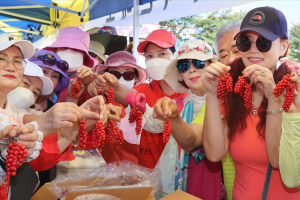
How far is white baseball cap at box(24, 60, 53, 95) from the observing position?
2.09m

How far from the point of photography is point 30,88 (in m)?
2.21

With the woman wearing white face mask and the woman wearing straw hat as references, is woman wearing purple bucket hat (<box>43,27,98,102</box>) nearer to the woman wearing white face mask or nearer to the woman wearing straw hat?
the woman wearing white face mask

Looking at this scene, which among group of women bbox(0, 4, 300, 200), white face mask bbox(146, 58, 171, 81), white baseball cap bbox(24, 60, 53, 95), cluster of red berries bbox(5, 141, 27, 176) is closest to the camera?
cluster of red berries bbox(5, 141, 27, 176)

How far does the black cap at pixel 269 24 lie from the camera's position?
135 centimetres

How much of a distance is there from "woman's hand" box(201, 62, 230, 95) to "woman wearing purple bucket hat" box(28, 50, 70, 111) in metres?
1.59

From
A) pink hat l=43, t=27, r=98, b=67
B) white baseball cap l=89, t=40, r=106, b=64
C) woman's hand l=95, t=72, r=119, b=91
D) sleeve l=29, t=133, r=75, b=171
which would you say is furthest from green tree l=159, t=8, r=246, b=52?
sleeve l=29, t=133, r=75, b=171

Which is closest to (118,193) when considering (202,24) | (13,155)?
(13,155)

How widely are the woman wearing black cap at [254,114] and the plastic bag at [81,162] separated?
95cm

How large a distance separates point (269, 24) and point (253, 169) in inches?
34.6

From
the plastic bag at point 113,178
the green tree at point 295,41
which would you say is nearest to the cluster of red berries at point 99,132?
the plastic bag at point 113,178

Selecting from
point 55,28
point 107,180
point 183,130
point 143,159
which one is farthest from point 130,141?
point 55,28

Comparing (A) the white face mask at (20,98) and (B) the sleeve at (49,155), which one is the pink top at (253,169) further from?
(A) the white face mask at (20,98)

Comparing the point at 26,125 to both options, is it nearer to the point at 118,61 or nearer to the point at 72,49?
the point at 118,61

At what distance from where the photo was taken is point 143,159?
2422mm
